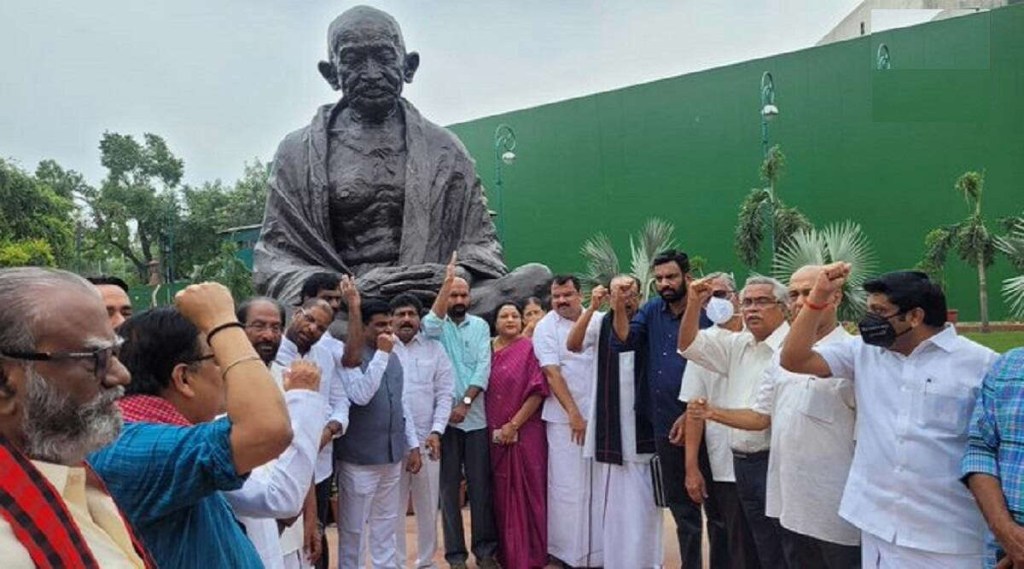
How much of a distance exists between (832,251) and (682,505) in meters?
11.1

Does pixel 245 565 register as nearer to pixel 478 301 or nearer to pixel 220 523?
pixel 220 523

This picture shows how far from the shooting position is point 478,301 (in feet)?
23.1

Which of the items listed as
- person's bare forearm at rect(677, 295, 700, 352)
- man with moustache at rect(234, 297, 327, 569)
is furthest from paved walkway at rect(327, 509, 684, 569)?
man with moustache at rect(234, 297, 327, 569)

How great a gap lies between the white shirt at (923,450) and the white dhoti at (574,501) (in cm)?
206

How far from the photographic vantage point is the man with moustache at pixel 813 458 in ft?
10.9

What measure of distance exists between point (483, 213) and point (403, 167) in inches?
30.9

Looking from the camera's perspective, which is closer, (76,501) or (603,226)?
(76,501)

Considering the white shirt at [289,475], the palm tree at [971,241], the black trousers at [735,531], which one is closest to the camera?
the white shirt at [289,475]

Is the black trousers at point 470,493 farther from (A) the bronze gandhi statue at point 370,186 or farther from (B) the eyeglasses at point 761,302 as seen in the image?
(A) the bronze gandhi statue at point 370,186

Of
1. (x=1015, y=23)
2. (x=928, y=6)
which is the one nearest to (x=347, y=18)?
(x=1015, y=23)

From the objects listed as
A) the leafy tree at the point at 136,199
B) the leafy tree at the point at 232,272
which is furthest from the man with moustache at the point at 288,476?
the leafy tree at the point at 136,199

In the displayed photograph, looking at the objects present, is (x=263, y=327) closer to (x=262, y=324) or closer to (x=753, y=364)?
(x=262, y=324)

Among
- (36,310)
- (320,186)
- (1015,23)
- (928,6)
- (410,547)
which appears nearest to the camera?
(36,310)

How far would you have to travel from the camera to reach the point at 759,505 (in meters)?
3.81
